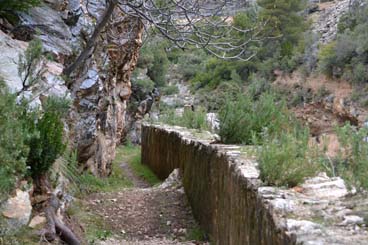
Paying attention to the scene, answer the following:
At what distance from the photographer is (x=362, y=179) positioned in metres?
Result: 2.63

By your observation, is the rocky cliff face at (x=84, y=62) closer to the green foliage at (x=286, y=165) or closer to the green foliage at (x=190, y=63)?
the green foliage at (x=286, y=165)

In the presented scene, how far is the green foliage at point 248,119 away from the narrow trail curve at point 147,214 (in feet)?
4.16

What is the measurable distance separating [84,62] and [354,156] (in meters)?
5.05

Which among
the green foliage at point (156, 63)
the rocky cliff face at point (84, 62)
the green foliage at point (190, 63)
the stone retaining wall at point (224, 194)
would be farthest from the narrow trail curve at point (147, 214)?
the green foliage at point (190, 63)

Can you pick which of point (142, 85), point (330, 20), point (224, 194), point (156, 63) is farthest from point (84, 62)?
point (330, 20)

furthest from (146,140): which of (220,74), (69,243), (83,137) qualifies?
(220,74)

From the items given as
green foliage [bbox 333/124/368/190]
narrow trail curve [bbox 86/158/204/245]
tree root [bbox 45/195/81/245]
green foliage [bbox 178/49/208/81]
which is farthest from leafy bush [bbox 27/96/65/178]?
green foliage [bbox 178/49/208/81]

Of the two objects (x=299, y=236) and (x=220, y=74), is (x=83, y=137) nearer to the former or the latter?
(x=299, y=236)

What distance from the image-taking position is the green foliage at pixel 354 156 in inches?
105

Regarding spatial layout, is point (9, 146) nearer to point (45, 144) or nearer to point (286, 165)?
point (45, 144)

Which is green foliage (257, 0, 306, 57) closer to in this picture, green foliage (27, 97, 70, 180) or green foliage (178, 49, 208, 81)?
green foliage (178, 49, 208, 81)

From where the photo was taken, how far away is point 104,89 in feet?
31.1

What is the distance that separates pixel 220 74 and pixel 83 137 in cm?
1779

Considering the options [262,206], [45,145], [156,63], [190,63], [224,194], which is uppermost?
[190,63]
